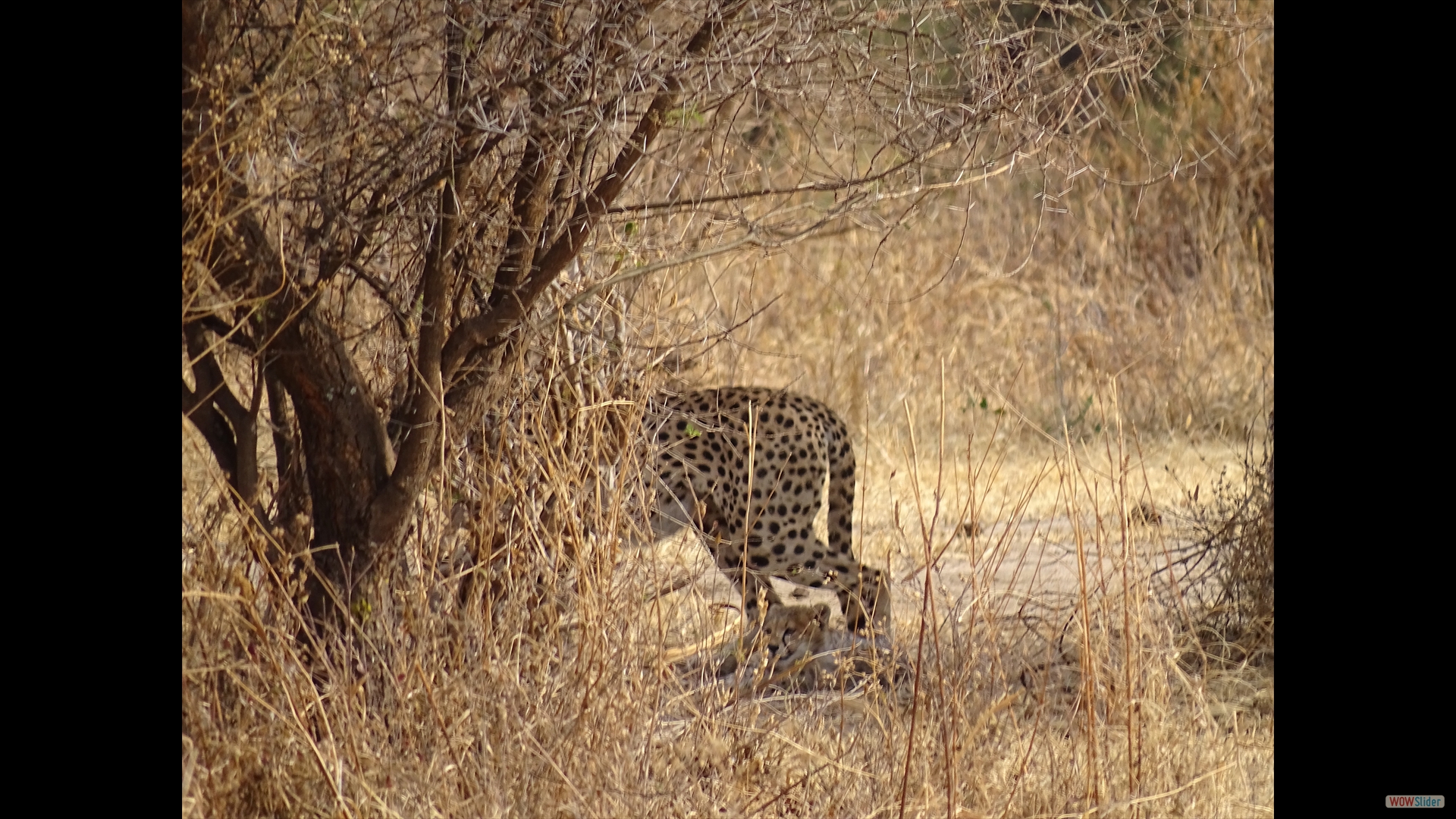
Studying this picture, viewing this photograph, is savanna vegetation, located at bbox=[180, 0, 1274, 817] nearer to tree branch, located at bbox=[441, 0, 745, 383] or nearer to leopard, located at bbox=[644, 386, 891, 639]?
tree branch, located at bbox=[441, 0, 745, 383]

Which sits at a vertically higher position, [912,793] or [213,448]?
[213,448]

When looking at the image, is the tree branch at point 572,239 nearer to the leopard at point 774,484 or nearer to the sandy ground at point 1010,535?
the sandy ground at point 1010,535

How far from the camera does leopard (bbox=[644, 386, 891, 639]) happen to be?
200 inches

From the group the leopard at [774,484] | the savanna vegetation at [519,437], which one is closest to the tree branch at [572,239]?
the savanna vegetation at [519,437]

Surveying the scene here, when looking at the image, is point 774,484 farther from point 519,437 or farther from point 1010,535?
point 519,437

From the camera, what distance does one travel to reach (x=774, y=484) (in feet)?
16.8

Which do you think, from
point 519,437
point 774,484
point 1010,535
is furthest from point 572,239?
point 774,484

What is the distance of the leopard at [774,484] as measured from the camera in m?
5.08

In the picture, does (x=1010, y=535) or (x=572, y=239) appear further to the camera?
(x=1010, y=535)
